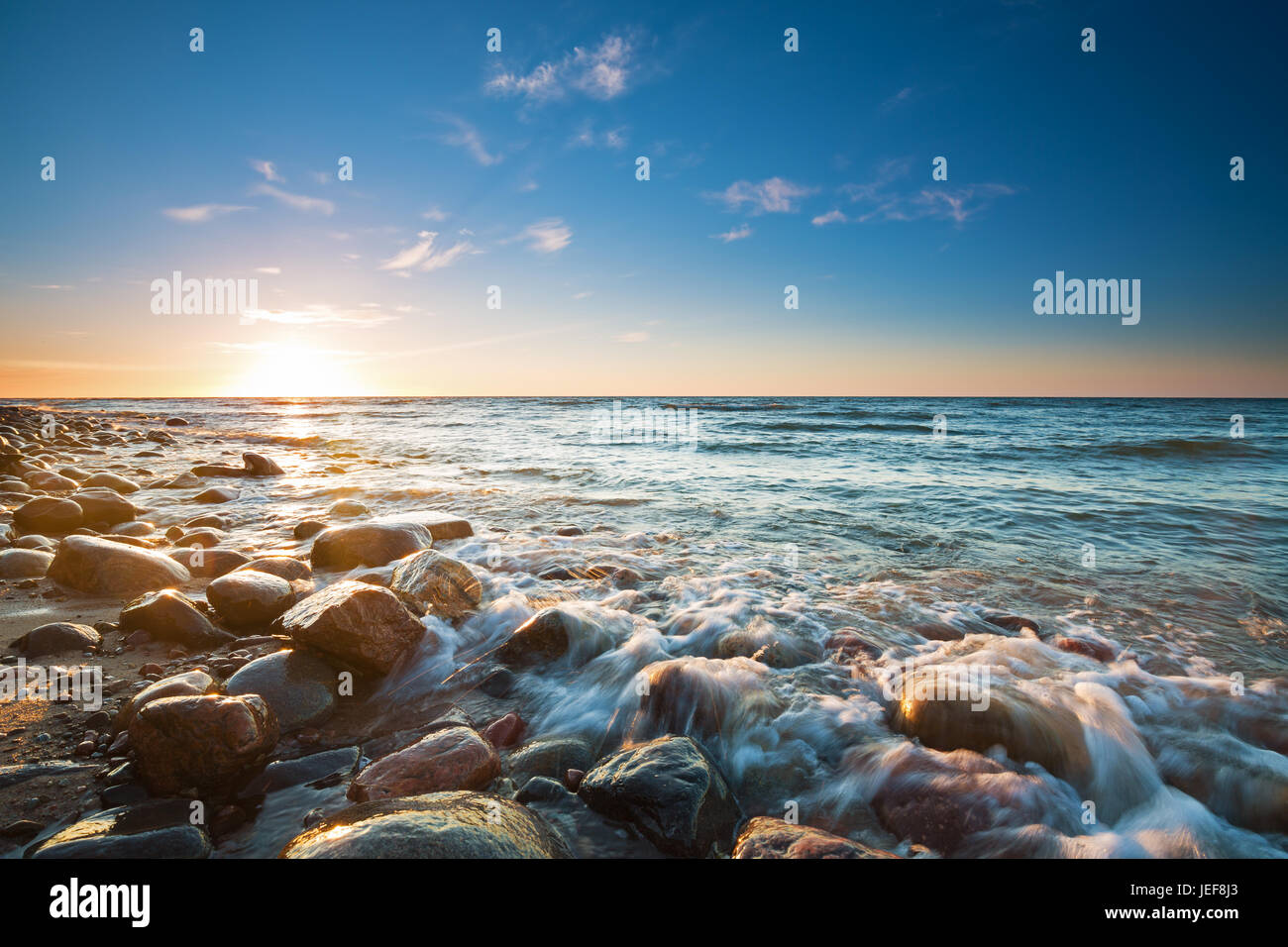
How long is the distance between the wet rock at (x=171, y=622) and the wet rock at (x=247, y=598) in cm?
18

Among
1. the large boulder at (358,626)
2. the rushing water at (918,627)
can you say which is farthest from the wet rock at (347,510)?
the large boulder at (358,626)

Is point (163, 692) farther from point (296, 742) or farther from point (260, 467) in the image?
point (260, 467)

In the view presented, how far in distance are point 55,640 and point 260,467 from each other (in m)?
10.9

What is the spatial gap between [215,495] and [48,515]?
2.86m

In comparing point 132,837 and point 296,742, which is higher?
point 132,837

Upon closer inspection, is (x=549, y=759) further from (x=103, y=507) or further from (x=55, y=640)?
(x=103, y=507)

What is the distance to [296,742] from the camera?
302 centimetres

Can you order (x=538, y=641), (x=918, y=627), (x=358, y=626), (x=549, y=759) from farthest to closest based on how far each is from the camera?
(x=918, y=627), (x=538, y=641), (x=358, y=626), (x=549, y=759)

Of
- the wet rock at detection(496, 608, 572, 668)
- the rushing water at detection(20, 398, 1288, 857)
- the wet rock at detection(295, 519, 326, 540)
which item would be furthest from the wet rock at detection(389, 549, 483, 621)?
the wet rock at detection(295, 519, 326, 540)

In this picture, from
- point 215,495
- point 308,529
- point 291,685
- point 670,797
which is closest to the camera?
point 670,797

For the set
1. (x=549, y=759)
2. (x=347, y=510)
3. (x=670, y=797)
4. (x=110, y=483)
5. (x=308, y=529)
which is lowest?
Answer: (x=549, y=759)

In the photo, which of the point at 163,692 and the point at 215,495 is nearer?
the point at 163,692

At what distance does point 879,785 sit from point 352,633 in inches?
137

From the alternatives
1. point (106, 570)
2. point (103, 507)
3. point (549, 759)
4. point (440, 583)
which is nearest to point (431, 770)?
point (549, 759)
